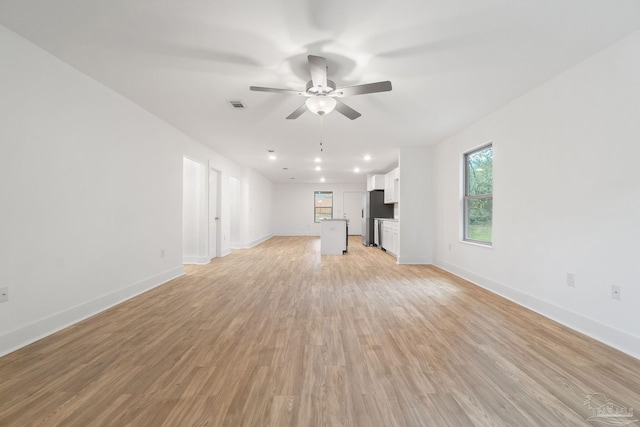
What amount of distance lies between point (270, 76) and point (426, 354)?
2876mm

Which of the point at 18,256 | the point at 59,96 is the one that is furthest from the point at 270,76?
the point at 18,256

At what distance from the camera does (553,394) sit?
1.59 m

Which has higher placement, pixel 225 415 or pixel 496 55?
pixel 496 55

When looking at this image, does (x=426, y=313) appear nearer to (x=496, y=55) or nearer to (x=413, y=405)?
(x=413, y=405)

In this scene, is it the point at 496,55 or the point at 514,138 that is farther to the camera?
the point at 514,138

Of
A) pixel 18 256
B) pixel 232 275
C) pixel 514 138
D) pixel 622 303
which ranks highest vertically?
pixel 514 138

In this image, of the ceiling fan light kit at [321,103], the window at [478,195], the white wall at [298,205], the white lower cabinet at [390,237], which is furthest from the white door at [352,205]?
the ceiling fan light kit at [321,103]

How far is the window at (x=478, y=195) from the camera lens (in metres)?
4.04

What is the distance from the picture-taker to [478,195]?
426 centimetres

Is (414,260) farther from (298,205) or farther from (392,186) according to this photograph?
(298,205)

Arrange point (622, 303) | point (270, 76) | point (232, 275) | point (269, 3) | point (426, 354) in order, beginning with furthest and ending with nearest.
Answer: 1. point (232, 275)
2. point (270, 76)
3. point (622, 303)
4. point (426, 354)
5. point (269, 3)

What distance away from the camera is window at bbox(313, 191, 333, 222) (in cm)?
1236

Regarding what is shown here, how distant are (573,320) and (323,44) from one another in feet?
11.0

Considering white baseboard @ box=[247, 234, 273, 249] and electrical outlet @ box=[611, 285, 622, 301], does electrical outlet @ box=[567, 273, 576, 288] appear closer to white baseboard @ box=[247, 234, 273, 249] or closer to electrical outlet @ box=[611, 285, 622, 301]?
electrical outlet @ box=[611, 285, 622, 301]
